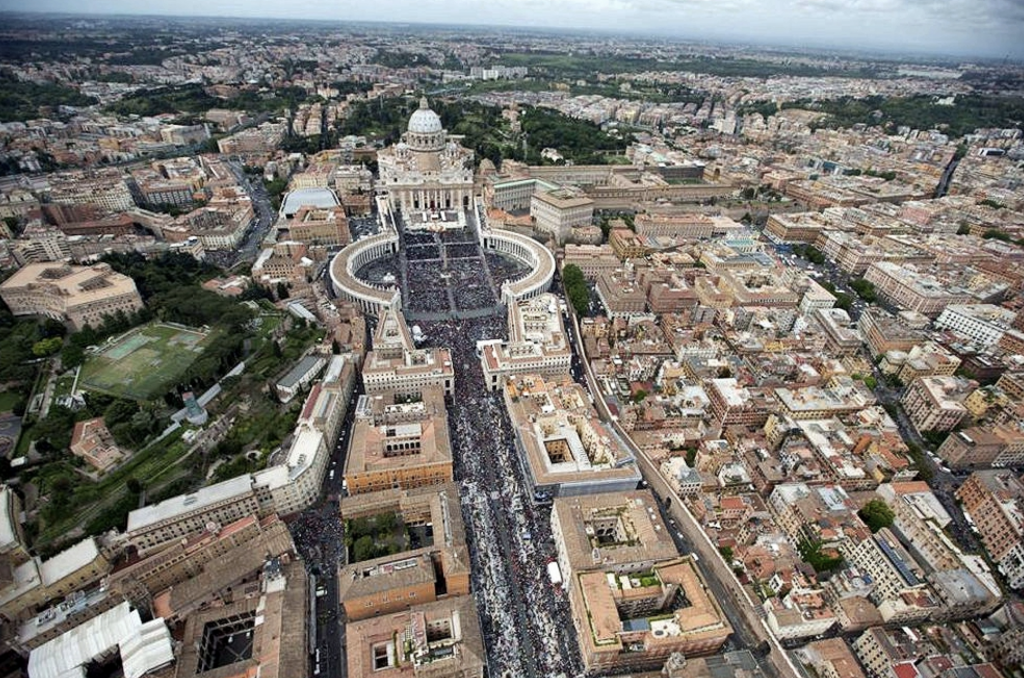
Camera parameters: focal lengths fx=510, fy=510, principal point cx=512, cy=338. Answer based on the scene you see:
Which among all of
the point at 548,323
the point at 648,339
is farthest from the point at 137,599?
the point at 648,339

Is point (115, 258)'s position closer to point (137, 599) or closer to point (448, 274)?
point (448, 274)

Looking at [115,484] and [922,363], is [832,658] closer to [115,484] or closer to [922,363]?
[922,363]

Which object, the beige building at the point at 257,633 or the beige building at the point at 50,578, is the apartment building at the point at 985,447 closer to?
the beige building at the point at 257,633

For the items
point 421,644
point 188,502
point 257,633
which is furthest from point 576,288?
point 257,633

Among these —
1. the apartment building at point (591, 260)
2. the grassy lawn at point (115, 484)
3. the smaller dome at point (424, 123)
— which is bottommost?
the grassy lawn at point (115, 484)

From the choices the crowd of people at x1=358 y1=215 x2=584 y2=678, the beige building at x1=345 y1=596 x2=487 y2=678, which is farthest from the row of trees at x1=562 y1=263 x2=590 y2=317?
the beige building at x1=345 y1=596 x2=487 y2=678

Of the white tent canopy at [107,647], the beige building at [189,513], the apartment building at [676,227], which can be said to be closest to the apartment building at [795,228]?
the apartment building at [676,227]

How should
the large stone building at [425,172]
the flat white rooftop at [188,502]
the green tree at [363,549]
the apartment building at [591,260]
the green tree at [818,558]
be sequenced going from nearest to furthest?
1. the green tree at [363,549]
2. the flat white rooftop at [188,502]
3. the green tree at [818,558]
4. the apartment building at [591,260]
5. the large stone building at [425,172]

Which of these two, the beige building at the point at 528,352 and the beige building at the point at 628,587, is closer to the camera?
the beige building at the point at 628,587
